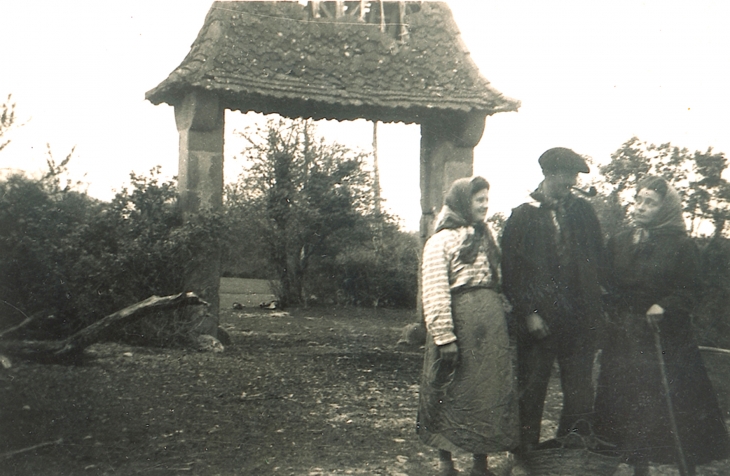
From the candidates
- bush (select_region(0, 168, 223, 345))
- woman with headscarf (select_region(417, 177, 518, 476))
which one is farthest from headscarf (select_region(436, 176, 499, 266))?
bush (select_region(0, 168, 223, 345))

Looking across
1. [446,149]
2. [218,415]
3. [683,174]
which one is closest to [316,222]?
[446,149]

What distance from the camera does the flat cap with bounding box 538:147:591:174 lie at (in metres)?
4.21

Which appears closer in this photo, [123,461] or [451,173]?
[123,461]

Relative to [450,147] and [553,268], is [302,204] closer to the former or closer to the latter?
[450,147]

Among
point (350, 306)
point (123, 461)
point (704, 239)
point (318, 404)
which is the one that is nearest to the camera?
point (123, 461)

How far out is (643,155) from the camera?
327 inches

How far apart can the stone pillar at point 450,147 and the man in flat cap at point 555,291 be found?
552cm

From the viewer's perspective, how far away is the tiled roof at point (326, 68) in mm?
8906

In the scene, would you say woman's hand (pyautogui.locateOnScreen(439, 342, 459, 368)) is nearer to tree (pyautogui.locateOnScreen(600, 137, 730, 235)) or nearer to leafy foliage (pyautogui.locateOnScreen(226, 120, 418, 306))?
tree (pyautogui.locateOnScreen(600, 137, 730, 235))

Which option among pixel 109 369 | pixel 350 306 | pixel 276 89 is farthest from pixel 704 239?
pixel 350 306

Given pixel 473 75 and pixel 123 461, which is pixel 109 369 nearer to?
pixel 123 461

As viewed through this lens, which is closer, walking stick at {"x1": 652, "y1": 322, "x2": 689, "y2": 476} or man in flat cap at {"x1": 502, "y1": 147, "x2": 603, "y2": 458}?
walking stick at {"x1": 652, "y1": 322, "x2": 689, "y2": 476}

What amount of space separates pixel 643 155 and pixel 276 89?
486 centimetres

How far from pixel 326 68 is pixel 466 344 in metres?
6.43
